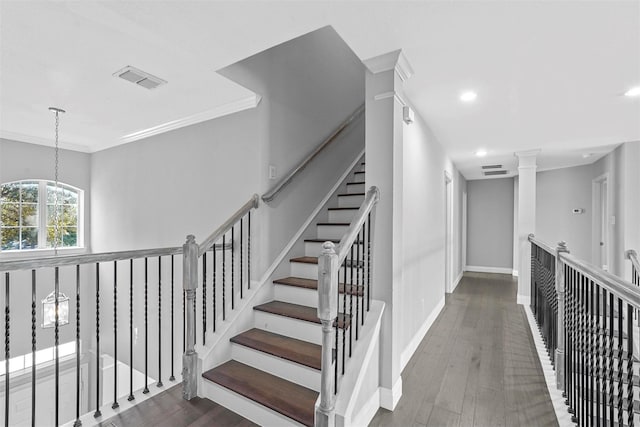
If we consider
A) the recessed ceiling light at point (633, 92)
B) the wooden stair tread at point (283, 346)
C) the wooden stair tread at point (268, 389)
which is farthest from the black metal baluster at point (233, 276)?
the recessed ceiling light at point (633, 92)

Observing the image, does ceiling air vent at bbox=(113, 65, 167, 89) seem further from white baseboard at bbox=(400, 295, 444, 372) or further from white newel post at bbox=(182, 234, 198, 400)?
white baseboard at bbox=(400, 295, 444, 372)

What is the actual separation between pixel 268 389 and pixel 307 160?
6.77 ft

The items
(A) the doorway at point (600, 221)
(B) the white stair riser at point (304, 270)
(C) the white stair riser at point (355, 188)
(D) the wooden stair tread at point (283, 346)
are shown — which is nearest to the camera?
(D) the wooden stair tread at point (283, 346)

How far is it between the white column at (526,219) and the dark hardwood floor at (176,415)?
4.57 meters

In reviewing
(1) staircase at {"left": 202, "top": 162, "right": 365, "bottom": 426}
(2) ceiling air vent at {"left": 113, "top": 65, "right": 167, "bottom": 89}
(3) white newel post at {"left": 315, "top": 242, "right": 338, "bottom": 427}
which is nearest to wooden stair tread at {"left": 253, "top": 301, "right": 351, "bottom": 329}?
(1) staircase at {"left": 202, "top": 162, "right": 365, "bottom": 426}

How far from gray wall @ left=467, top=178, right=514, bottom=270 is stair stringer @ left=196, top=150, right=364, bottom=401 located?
19.3ft

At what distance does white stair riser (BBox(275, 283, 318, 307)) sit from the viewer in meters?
2.67

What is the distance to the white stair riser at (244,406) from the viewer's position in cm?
190

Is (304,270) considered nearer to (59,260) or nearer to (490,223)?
(59,260)

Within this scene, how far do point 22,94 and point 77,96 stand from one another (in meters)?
0.42

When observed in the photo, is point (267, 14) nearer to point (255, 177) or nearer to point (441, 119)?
point (255, 177)

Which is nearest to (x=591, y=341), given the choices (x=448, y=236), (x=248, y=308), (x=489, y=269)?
(x=248, y=308)

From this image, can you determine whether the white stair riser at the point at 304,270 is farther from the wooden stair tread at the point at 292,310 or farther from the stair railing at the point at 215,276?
the stair railing at the point at 215,276

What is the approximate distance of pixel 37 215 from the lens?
14.5 feet
